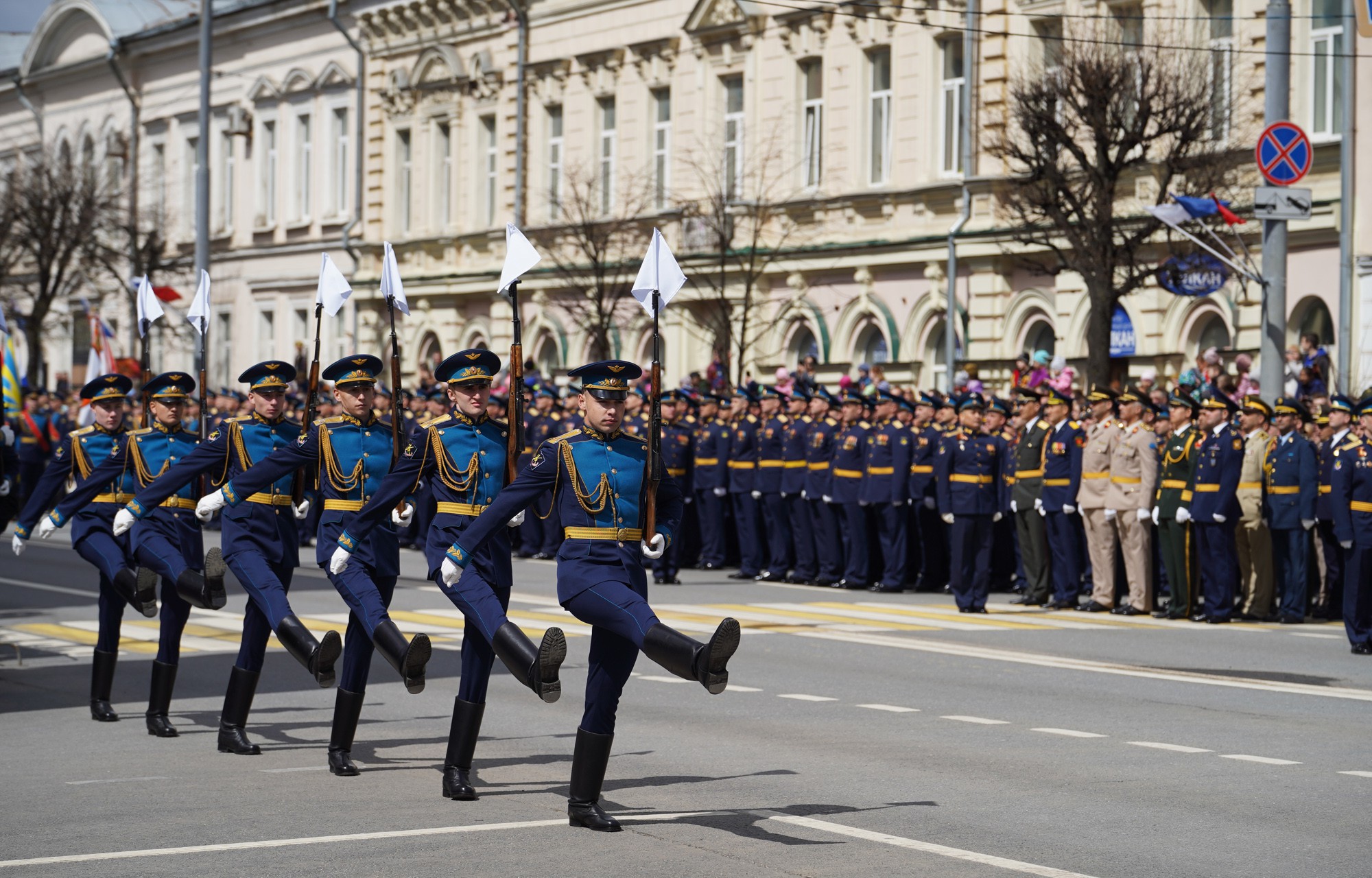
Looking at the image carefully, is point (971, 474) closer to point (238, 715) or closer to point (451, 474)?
point (238, 715)

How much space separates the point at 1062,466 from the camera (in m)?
20.8

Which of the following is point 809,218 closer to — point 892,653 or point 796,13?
point 796,13

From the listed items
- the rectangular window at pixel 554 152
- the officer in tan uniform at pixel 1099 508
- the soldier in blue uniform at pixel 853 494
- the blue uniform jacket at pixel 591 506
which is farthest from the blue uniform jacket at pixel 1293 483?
the rectangular window at pixel 554 152

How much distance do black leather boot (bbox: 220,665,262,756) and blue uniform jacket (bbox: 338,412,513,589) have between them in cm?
142

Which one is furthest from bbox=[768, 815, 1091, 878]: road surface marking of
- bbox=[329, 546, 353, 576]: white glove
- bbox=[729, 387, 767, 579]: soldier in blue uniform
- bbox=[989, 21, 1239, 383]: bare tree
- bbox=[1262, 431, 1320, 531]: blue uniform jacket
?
bbox=[989, 21, 1239, 383]: bare tree

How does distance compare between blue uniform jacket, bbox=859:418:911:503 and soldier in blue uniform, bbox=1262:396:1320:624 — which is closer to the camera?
soldier in blue uniform, bbox=1262:396:1320:624

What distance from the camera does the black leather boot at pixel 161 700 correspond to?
12.0m

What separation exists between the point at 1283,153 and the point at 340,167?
3237 centimetres

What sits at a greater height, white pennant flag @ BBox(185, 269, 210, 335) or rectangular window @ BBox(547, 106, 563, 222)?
rectangular window @ BBox(547, 106, 563, 222)

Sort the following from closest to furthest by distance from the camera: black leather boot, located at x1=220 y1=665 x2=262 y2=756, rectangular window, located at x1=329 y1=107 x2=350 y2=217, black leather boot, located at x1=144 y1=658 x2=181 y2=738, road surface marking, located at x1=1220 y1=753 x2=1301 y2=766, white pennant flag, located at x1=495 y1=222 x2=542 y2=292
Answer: white pennant flag, located at x1=495 y1=222 x2=542 y2=292, road surface marking, located at x1=1220 y1=753 x2=1301 y2=766, black leather boot, located at x1=220 y1=665 x2=262 y2=756, black leather boot, located at x1=144 y1=658 x2=181 y2=738, rectangular window, located at x1=329 y1=107 x2=350 y2=217

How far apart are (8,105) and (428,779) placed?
57.2 metres

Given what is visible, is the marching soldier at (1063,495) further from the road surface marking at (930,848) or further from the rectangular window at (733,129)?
the rectangular window at (733,129)

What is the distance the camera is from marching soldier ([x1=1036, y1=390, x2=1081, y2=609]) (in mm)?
20688

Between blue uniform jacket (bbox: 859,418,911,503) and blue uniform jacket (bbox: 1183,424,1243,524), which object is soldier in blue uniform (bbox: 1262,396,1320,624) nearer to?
blue uniform jacket (bbox: 1183,424,1243,524)
